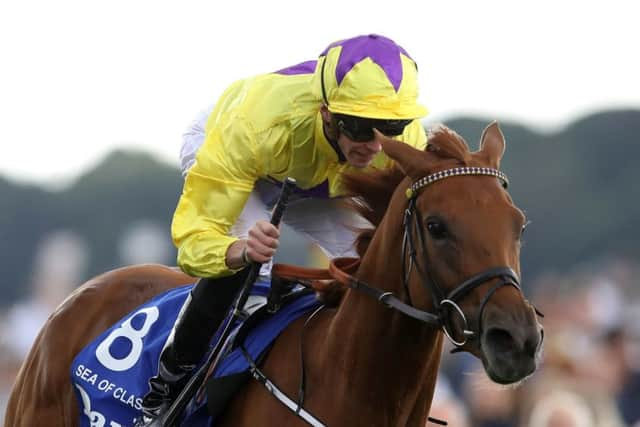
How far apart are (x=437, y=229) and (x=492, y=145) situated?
1.51ft

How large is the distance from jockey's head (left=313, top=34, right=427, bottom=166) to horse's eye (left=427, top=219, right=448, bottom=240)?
23.3 inches

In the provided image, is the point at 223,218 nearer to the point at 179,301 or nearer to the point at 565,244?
the point at 179,301

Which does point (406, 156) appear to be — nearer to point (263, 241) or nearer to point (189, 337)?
point (263, 241)

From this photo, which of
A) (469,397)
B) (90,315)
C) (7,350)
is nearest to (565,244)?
(7,350)

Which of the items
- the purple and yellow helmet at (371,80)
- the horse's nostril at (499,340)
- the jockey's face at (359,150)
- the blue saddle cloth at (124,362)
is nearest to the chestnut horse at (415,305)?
the horse's nostril at (499,340)

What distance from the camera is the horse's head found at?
420 centimetres

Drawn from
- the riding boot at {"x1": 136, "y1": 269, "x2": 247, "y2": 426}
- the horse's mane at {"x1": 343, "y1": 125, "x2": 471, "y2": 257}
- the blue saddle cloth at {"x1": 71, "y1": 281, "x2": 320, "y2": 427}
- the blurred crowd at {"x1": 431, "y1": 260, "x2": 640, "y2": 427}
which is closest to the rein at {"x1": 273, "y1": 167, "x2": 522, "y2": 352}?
the horse's mane at {"x1": 343, "y1": 125, "x2": 471, "y2": 257}

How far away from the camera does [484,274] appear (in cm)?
428

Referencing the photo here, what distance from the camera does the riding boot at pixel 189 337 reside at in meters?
5.27

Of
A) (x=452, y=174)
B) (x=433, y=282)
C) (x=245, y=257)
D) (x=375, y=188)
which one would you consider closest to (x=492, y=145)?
(x=452, y=174)

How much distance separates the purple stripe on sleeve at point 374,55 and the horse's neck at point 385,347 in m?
0.58

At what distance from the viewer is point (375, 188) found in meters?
4.95

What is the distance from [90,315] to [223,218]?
1409 mm

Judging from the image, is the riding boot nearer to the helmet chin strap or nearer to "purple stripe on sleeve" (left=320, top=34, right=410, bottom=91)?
the helmet chin strap
